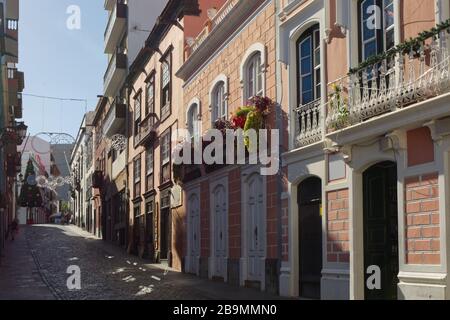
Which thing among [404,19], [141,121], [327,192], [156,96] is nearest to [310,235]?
[327,192]

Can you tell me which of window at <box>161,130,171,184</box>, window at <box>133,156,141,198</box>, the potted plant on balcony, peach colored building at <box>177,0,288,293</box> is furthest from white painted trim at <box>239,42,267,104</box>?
window at <box>133,156,141,198</box>

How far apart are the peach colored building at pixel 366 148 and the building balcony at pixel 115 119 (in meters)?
22.3

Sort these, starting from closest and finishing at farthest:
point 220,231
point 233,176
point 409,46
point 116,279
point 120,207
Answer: point 409,46, point 233,176, point 116,279, point 220,231, point 120,207

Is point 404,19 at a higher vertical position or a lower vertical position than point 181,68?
lower

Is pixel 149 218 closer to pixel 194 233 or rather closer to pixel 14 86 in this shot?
pixel 194 233

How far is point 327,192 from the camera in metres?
13.4

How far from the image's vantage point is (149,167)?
99.3 feet

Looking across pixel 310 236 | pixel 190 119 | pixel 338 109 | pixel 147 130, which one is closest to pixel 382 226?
pixel 338 109

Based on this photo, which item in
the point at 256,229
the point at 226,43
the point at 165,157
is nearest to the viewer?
the point at 256,229

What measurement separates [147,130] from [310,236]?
17.5 meters

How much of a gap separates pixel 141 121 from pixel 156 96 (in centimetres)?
308

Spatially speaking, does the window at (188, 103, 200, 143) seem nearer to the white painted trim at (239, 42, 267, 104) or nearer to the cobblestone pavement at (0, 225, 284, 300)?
the white painted trim at (239, 42, 267, 104)

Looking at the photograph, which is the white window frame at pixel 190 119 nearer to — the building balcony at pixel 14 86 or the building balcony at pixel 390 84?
the building balcony at pixel 390 84
